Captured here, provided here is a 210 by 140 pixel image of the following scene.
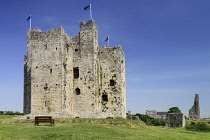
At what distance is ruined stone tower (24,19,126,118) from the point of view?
29172 mm

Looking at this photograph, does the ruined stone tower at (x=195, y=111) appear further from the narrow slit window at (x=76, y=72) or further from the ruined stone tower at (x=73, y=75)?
→ the narrow slit window at (x=76, y=72)

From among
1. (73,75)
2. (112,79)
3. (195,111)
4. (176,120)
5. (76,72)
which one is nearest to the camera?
(73,75)

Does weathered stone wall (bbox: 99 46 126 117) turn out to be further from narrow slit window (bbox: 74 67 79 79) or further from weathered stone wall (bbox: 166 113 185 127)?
weathered stone wall (bbox: 166 113 185 127)

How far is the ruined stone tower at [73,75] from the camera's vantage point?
29172 mm

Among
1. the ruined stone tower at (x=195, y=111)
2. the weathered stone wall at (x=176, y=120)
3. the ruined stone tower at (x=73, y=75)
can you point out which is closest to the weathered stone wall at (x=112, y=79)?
the ruined stone tower at (x=73, y=75)

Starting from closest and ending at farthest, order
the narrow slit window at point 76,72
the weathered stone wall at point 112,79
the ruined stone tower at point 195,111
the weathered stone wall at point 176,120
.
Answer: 1. the narrow slit window at point 76,72
2. the weathered stone wall at point 112,79
3. the weathered stone wall at point 176,120
4. the ruined stone tower at point 195,111

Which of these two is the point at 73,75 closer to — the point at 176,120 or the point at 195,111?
the point at 176,120

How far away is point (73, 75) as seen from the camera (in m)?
32.3

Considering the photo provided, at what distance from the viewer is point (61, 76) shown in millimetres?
28984

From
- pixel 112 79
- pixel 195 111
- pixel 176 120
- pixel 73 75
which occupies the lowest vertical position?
pixel 195 111

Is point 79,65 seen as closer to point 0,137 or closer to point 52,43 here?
point 52,43

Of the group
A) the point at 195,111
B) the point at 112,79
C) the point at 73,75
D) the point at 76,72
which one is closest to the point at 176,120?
the point at 112,79

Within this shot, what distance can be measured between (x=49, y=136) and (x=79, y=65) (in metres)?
19.4

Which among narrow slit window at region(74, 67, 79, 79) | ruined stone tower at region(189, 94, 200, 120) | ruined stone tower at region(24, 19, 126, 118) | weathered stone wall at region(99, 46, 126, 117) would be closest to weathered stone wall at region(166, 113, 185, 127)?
weathered stone wall at region(99, 46, 126, 117)
